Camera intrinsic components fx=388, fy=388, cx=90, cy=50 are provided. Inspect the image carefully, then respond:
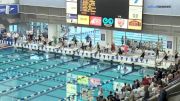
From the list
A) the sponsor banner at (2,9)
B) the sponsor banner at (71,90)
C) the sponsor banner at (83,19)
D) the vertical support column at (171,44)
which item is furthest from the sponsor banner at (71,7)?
the sponsor banner at (71,90)

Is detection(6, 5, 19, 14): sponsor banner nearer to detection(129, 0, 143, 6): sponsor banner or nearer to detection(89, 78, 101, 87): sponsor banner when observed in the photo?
detection(129, 0, 143, 6): sponsor banner

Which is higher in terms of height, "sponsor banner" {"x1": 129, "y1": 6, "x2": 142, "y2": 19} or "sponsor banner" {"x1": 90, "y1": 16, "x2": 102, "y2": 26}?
"sponsor banner" {"x1": 129, "y1": 6, "x2": 142, "y2": 19}

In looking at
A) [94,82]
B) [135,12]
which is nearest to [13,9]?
[135,12]

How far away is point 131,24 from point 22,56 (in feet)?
21.1

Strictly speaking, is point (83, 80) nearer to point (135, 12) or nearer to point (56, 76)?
point (56, 76)

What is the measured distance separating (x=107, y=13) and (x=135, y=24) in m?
1.77

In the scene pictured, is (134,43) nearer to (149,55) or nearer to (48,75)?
(149,55)

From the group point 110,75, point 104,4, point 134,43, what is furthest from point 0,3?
point 110,75

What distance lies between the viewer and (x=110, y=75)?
18.0 metres

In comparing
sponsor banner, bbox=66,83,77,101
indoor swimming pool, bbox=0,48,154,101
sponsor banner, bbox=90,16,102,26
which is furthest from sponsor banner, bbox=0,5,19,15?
sponsor banner, bbox=66,83,77,101

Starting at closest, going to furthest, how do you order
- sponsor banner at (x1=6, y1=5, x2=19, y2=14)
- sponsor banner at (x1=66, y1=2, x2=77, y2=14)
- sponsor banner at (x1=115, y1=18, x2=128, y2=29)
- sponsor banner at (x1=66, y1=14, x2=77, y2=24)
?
sponsor banner at (x1=115, y1=18, x2=128, y2=29), sponsor banner at (x1=66, y1=2, x2=77, y2=14), sponsor banner at (x1=66, y1=14, x2=77, y2=24), sponsor banner at (x1=6, y1=5, x2=19, y2=14)

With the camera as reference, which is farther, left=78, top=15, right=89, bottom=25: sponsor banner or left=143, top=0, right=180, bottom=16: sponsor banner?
left=78, top=15, right=89, bottom=25: sponsor banner

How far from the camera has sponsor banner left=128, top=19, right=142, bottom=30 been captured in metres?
→ 20.8

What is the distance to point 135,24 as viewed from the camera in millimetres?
20906
